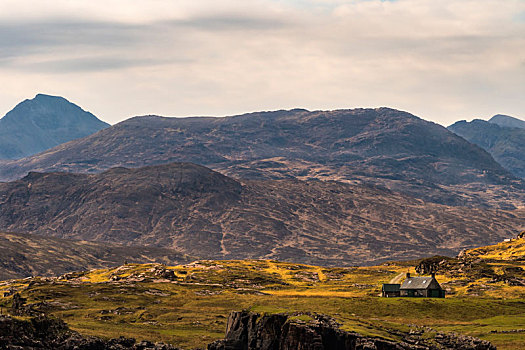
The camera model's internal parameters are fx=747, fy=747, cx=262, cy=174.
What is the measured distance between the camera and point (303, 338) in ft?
279

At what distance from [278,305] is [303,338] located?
51732mm

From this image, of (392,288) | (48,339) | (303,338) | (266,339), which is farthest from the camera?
(392,288)

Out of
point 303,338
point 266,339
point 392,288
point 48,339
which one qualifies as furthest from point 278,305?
point 48,339

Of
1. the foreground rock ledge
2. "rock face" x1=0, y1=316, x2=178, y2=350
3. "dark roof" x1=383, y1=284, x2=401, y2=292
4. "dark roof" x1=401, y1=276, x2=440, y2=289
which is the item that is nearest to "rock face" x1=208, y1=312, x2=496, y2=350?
the foreground rock ledge

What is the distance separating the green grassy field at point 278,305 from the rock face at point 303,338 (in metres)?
2.75

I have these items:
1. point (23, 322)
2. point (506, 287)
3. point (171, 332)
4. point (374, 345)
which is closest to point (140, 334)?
point (171, 332)

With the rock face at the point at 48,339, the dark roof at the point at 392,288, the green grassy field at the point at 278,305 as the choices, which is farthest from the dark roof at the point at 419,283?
the rock face at the point at 48,339

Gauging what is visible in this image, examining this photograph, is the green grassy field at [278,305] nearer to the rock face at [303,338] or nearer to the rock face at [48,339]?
the rock face at [303,338]

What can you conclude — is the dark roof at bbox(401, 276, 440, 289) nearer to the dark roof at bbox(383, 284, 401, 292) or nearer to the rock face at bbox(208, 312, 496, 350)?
the dark roof at bbox(383, 284, 401, 292)

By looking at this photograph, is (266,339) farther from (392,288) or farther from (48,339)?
(392,288)

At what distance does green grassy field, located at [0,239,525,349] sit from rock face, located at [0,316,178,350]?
33.7ft

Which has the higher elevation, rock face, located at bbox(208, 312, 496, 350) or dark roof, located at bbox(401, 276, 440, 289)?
dark roof, located at bbox(401, 276, 440, 289)

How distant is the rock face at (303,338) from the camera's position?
8269 centimetres

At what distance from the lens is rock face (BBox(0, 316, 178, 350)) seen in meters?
77.4
